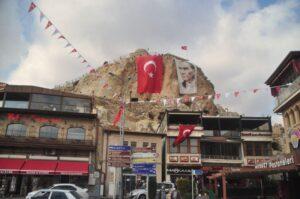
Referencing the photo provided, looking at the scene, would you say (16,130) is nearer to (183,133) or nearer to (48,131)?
(48,131)

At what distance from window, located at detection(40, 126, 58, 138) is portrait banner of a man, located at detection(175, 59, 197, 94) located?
1983 inches

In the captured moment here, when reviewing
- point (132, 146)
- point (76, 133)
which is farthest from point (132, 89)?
point (76, 133)

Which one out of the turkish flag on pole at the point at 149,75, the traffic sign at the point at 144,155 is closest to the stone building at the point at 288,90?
the turkish flag on pole at the point at 149,75

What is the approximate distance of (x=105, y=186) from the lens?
3591 centimetres

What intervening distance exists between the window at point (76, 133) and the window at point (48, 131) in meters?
1.55

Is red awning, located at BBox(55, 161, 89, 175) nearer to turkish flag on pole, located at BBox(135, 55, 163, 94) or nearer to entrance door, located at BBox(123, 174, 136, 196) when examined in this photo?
entrance door, located at BBox(123, 174, 136, 196)

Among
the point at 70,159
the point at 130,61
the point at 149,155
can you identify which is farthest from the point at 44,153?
the point at 130,61

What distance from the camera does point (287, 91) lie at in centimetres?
2603

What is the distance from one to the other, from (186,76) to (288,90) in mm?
60563

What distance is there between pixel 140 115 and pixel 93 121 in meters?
27.1

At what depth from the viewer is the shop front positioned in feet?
104

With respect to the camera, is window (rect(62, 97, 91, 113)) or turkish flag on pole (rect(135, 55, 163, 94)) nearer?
turkish flag on pole (rect(135, 55, 163, 94))

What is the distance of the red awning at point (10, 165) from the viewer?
31453 mm

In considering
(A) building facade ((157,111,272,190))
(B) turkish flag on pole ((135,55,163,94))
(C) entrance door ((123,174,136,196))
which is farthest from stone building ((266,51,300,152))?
(C) entrance door ((123,174,136,196))
